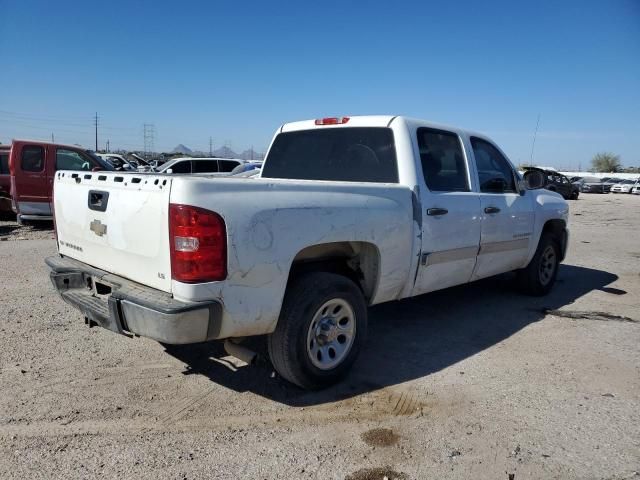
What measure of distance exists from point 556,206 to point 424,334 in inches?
116

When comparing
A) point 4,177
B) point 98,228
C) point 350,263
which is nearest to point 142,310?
point 98,228

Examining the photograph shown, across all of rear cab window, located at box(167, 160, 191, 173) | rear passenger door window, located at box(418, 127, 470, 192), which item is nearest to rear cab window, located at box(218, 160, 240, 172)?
rear cab window, located at box(167, 160, 191, 173)

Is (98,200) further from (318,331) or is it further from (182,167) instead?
(182,167)

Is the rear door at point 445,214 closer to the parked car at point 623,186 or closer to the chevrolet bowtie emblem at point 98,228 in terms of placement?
the chevrolet bowtie emblem at point 98,228

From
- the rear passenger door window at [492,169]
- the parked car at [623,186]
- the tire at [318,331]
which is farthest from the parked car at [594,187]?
the tire at [318,331]

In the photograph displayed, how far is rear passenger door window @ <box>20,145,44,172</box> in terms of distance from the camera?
1089 cm

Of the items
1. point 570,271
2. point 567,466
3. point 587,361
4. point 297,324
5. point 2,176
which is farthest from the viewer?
point 2,176

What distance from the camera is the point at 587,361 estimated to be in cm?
428

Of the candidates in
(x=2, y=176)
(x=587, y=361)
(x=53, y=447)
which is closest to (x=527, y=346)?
(x=587, y=361)

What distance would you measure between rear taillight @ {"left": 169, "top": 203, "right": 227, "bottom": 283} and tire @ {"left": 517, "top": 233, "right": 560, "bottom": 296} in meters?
4.62

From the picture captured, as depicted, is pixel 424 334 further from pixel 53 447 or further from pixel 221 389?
pixel 53 447

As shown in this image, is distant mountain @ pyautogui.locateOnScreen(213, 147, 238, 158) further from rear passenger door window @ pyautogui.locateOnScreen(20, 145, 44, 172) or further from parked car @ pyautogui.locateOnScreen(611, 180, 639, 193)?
parked car @ pyautogui.locateOnScreen(611, 180, 639, 193)

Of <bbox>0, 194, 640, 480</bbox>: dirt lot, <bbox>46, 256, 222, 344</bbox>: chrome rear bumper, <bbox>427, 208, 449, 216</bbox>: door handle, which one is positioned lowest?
<bbox>0, 194, 640, 480</bbox>: dirt lot

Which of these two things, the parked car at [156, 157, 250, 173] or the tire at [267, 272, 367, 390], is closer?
the tire at [267, 272, 367, 390]
